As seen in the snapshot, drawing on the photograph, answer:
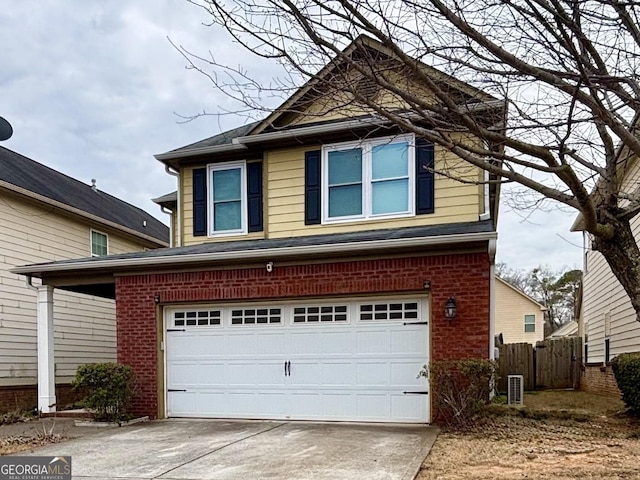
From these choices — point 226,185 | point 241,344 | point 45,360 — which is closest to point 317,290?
point 241,344

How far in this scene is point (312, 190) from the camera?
10.7 meters

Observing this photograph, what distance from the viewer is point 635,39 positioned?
4758 millimetres

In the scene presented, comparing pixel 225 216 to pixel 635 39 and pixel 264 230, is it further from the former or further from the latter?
pixel 635 39

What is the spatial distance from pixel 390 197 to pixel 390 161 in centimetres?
66

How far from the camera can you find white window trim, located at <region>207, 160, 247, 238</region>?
37.1 feet

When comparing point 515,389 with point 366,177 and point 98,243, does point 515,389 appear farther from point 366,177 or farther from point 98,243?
point 98,243

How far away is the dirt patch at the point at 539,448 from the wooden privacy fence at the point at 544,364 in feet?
23.2

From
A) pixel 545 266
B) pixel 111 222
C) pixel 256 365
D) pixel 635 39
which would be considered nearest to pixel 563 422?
pixel 256 365

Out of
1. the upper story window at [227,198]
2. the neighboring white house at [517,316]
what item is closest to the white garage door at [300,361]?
the upper story window at [227,198]

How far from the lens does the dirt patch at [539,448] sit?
5363mm

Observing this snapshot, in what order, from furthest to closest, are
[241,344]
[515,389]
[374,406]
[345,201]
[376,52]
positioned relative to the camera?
1. [345,201]
2. [515,389]
3. [241,344]
4. [374,406]
5. [376,52]

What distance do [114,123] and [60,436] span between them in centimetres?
943

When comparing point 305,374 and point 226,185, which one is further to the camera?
point 226,185

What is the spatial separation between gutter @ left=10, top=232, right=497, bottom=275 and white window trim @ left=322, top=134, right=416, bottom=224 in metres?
1.61
